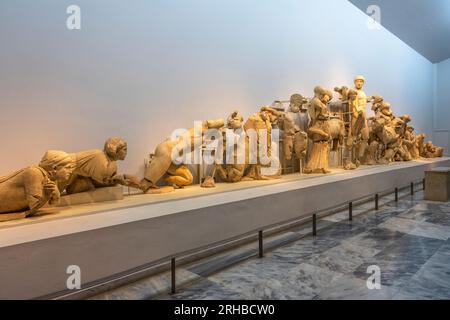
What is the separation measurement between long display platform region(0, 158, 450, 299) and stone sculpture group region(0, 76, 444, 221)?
211 millimetres

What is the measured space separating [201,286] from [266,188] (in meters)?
1.55

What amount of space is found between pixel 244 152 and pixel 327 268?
188 centimetres

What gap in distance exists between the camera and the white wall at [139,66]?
10.8 feet

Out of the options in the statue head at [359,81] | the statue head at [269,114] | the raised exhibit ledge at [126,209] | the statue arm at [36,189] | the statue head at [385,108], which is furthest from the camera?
the statue head at [385,108]

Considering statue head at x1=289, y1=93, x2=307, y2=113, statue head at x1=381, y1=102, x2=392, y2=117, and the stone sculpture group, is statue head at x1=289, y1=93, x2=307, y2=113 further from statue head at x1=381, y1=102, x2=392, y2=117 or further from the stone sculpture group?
statue head at x1=381, y1=102, x2=392, y2=117

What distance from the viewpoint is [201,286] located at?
3309mm

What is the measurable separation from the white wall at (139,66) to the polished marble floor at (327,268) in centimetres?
159

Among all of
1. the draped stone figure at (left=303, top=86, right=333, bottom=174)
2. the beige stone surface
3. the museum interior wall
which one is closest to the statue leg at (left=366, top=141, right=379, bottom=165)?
the draped stone figure at (left=303, top=86, right=333, bottom=174)

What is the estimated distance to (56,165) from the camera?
8.91ft

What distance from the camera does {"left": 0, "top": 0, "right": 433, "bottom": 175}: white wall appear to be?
330 cm

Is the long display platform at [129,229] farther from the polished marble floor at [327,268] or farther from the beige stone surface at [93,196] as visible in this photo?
the polished marble floor at [327,268]

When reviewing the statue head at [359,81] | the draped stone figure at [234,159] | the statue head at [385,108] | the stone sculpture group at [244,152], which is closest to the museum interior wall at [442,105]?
the stone sculpture group at [244,152]

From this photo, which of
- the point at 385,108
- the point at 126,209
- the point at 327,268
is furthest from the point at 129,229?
the point at 385,108

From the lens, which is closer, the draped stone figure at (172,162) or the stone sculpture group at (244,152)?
the stone sculpture group at (244,152)
